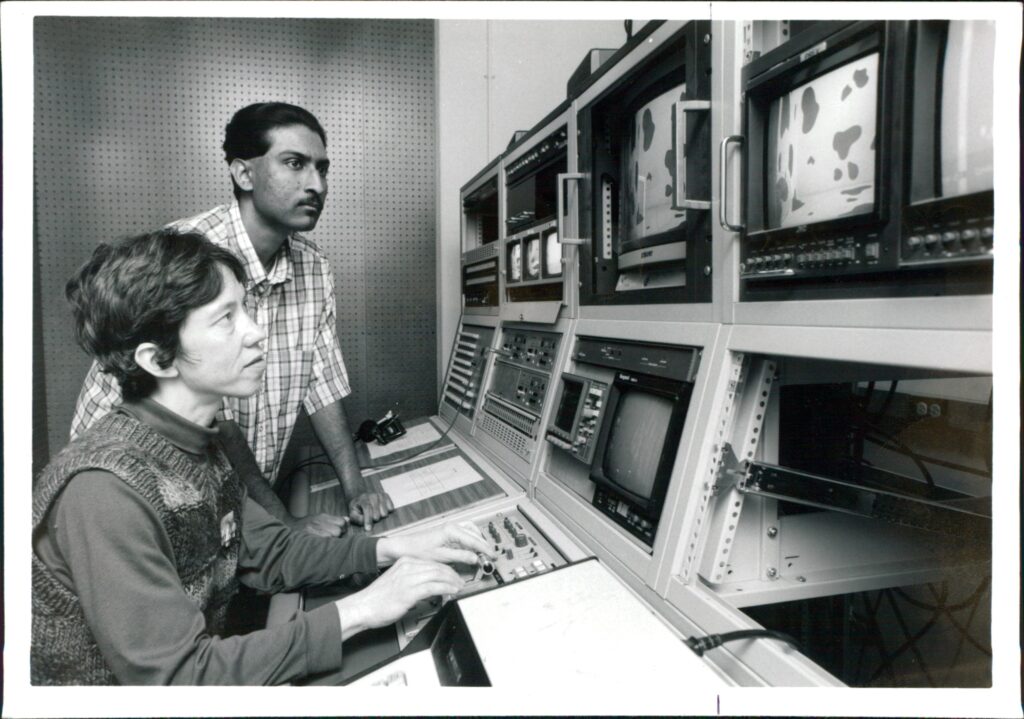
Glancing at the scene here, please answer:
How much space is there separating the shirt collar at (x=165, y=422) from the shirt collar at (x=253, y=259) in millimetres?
680

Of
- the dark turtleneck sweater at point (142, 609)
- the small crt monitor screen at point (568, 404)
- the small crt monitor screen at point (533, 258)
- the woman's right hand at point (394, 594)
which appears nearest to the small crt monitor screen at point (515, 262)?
the small crt monitor screen at point (533, 258)

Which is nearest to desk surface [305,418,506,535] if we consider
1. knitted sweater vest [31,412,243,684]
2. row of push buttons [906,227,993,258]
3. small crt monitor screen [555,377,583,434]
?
small crt monitor screen [555,377,583,434]

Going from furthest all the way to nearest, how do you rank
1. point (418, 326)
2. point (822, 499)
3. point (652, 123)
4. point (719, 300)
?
point (418, 326)
point (652, 123)
point (719, 300)
point (822, 499)

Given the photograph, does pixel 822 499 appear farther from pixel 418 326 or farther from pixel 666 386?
pixel 418 326

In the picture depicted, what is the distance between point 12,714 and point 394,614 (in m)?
0.58

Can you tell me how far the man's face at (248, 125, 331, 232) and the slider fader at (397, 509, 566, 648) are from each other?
0.98 meters

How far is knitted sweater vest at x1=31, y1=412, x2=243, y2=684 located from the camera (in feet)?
2.87

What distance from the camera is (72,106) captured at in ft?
7.18

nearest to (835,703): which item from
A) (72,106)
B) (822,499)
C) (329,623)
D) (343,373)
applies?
(822,499)

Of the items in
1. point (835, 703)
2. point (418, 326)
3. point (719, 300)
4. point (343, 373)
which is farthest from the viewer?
point (418, 326)

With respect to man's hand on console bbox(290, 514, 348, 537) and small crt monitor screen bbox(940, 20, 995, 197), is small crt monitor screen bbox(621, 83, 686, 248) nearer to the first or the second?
small crt monitor screen bbox(940, 20, 995, 197)

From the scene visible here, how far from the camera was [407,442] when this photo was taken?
2.28 m

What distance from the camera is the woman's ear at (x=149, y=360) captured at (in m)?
1.00

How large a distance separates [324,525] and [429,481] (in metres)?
0.36
